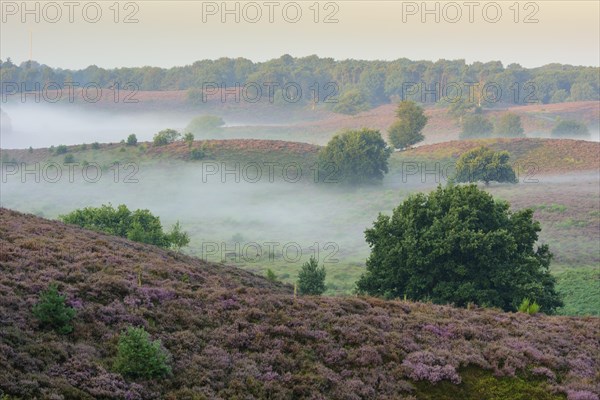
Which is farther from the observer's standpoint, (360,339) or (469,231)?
(469,231)

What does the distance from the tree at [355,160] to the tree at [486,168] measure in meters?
14.7

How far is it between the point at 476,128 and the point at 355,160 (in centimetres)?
8276

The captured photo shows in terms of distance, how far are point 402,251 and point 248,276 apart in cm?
952

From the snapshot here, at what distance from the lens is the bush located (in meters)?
18.6

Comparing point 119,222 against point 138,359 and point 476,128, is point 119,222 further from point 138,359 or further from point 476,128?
point 476,128

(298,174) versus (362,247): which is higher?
(298,174)

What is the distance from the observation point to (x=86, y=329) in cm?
2106

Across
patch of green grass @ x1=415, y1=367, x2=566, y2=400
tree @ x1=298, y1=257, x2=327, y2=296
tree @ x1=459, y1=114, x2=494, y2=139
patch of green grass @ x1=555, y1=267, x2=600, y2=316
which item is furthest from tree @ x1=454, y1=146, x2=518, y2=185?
patch of green grass @ x1=415, y1=367, x2=566, y2=400

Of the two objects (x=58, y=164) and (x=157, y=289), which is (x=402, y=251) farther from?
(x=58, y=164)

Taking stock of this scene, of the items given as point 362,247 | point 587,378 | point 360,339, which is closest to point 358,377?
point 360,339

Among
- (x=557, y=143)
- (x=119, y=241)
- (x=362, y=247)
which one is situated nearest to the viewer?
(x=119, y=241)

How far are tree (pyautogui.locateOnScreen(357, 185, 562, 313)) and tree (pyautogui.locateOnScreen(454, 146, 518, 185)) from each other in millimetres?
67776

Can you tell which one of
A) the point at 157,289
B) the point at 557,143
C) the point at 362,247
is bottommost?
the point at 362,247

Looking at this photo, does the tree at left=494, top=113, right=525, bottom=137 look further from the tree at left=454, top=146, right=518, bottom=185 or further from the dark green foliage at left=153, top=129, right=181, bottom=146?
the dark green foliage at left=153, top=129, right=181, bottom=146
